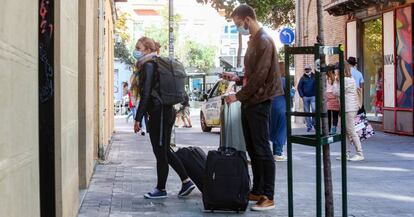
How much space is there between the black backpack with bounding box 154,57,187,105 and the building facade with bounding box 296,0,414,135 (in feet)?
32.7

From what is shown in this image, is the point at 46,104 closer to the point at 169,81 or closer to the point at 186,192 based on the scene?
the point at 169,81

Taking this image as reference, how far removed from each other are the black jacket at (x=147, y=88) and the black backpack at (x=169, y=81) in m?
0.06

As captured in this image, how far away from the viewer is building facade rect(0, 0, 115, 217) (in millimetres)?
2797

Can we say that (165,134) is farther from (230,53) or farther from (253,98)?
(230,53)

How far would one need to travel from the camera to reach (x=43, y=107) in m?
4.52

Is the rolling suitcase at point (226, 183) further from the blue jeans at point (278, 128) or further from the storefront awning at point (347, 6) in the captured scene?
the storefront awning at point (347, 6)

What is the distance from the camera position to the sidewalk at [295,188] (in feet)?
20.8

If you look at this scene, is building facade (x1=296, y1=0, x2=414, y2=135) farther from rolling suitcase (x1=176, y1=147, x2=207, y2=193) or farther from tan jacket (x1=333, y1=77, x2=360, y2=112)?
rolling suitcase (x1=176, y1=147, x2=207, y2=193)

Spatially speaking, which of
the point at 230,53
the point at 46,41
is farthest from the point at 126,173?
the point at 230,53

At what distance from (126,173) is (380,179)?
11.9 feet

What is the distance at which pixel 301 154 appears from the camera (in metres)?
11.8

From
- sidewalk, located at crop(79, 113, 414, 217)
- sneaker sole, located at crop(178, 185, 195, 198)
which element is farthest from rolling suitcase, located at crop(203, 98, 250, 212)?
sneaker sole, located at crop(178, 185, 195, 198)

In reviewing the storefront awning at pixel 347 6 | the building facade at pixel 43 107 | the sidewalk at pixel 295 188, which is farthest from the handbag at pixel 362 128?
the storefront awning at pixel 347 6

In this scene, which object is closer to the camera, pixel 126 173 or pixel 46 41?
pixel 46 41
